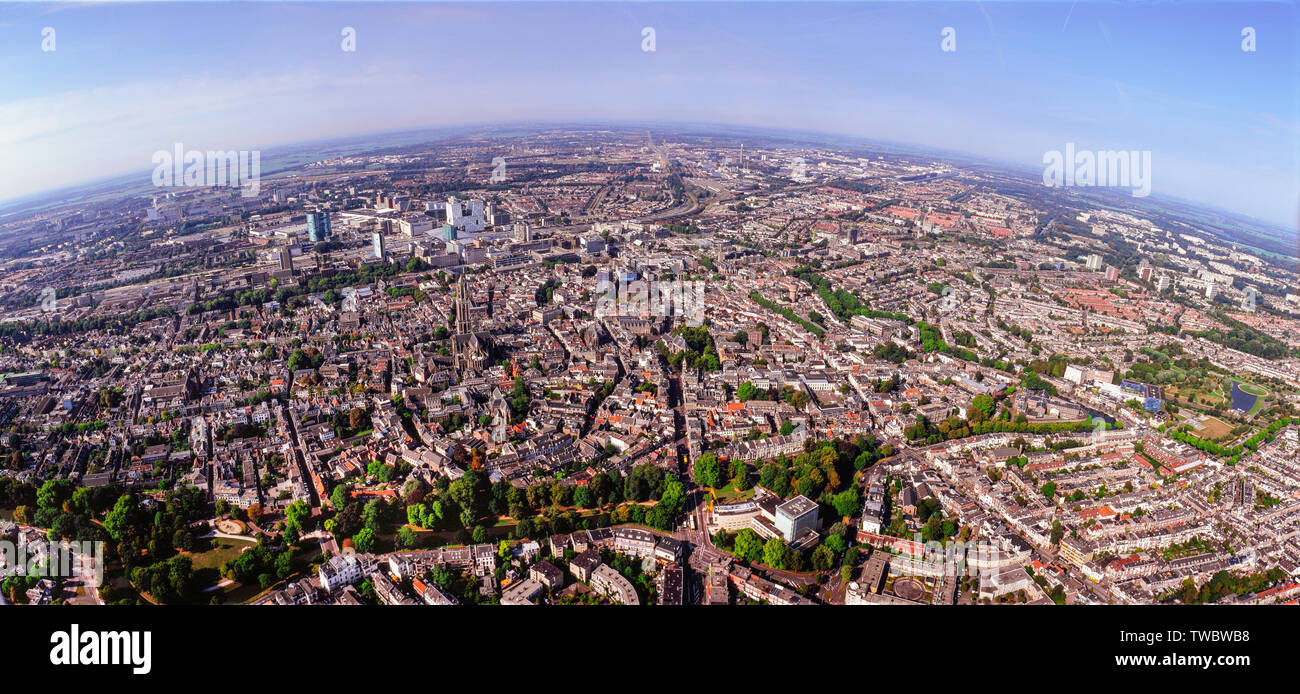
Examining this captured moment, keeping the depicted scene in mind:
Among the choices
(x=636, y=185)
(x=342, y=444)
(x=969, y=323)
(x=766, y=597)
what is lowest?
(x=766, y=597)

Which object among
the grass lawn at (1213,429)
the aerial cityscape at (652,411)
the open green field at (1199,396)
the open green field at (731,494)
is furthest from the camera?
the open green field at (1199,396)

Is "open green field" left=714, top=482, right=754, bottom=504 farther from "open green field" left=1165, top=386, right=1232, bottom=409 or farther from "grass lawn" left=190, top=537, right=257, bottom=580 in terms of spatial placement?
"open green field" left=1165, top=386, right=1232, bottom=409

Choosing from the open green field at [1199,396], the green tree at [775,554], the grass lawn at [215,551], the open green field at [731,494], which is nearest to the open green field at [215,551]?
the grass lawn at [215,551]

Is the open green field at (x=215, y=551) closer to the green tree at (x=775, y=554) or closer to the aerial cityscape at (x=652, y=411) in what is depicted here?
the aerial cityscape at (x=652, y=411)

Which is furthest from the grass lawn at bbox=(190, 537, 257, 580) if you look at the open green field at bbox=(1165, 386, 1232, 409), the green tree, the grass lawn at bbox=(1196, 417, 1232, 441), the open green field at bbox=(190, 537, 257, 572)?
the open green field at bbox=(1165, 386, 1232, 409)
